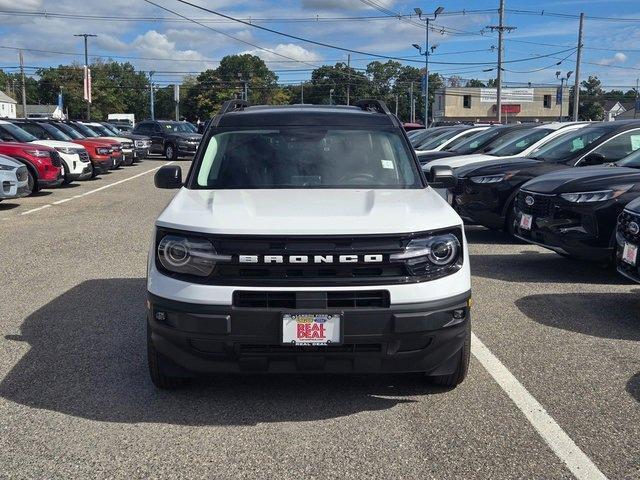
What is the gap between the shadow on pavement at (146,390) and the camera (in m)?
4.03

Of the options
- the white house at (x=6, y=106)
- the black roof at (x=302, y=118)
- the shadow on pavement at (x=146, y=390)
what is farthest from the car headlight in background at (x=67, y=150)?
the white house at (x=6, y=106)

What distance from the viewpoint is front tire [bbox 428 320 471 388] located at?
4152mm

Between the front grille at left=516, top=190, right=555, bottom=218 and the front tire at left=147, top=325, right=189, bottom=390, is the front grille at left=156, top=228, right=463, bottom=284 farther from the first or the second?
the front grille at left=516, top=190, right=555, bottom=218

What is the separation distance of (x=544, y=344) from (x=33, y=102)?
150 meters

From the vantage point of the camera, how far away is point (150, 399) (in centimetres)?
421

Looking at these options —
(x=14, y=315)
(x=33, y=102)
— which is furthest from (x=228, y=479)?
(x=33, y=102)

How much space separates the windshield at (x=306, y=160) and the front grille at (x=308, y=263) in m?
1.19

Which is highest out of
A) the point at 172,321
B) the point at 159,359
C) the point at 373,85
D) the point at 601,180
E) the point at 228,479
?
the point at 373,85

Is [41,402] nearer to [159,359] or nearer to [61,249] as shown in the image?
[159,359]

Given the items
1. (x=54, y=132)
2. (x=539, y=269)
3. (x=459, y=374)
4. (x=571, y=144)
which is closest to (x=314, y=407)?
(x=459, y=374)

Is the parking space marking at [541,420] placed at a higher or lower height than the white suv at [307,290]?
lower

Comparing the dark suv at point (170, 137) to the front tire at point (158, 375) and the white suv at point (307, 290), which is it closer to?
the front tire at point (158, 375)

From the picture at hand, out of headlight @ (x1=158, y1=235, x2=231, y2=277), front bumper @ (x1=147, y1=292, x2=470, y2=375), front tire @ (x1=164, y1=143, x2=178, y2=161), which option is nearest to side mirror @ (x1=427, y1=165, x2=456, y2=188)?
front bumper @ (x1=147, y1=292, x2=470, y2=375)

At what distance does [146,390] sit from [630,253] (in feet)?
13.3
